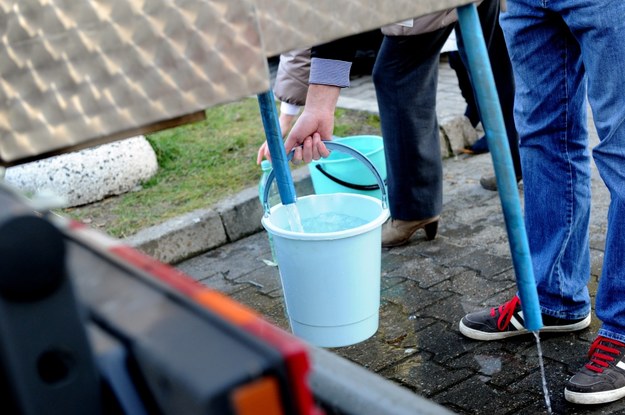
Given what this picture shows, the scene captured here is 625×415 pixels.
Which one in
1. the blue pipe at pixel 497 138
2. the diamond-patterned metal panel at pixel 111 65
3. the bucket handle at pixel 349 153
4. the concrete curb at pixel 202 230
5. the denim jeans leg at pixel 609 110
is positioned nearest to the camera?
the diamond-patterned metal panel at pixel 111 65

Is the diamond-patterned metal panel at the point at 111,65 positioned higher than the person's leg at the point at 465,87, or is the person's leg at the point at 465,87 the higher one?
the diamond-patterned metal panel at the point at 111,65

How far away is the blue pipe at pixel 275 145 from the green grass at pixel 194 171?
64.8 inches

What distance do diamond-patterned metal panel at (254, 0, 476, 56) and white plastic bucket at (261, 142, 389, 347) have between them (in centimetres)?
150

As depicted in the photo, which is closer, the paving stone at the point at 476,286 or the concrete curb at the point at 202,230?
the paving stone at the point at 476,286

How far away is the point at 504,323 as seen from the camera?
2666mm

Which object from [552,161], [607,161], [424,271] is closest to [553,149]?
[552,161]

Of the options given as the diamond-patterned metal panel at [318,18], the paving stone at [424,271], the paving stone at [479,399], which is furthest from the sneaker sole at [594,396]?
the diamond-patterned metal panel at [318,18]

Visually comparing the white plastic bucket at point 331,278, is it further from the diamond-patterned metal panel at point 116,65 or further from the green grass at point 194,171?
the diamond-patterned metal panel at point 116,65

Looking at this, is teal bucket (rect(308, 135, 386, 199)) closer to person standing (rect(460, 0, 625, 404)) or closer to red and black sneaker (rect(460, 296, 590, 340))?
red and black sneaker (rect(460, 296, 590, 340))

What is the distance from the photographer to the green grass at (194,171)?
161 inches

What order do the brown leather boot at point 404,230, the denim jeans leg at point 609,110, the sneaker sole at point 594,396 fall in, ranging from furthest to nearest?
1. the brown leather boot at point 404,230
2. the sneaker sole at point 594,396
3. the denim jeans leg at point 609,110

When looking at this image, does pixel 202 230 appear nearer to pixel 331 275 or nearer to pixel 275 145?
pixel 331 275

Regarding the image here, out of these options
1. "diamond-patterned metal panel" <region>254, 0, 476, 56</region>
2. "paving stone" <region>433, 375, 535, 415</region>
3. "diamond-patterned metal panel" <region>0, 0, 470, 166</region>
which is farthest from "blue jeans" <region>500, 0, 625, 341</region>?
"diamond-patterned metal panel" <region>0, 0, 470, 166</region>

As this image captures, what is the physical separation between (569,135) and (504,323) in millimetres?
638
